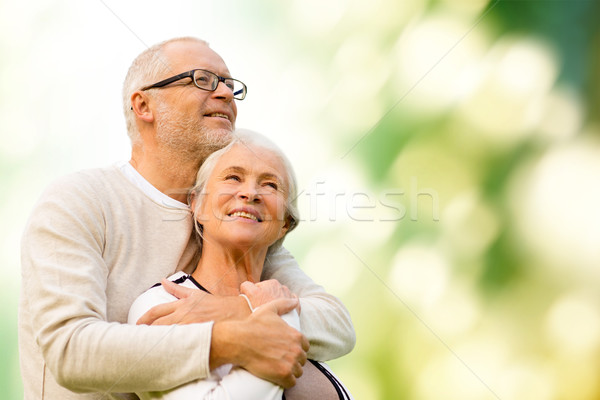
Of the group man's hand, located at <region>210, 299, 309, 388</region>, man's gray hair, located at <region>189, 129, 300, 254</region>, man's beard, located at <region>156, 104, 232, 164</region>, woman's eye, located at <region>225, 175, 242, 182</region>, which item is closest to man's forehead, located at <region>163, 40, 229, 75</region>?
man's beard, located at <region>156, 104, 232, 164</region>

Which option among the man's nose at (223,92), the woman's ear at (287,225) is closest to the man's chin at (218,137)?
the man's nose at (223,92)

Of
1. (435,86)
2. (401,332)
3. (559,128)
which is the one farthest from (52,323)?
(559,128)

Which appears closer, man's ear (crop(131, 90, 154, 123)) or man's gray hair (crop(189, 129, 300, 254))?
man's gray hair (crop(189, 129, 300, 254))

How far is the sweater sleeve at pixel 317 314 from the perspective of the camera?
125 cm

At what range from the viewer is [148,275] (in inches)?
51.8

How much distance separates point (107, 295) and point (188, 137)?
1.34 ft

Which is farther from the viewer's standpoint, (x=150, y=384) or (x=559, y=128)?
(x=559, y=128)

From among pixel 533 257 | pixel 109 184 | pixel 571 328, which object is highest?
pixel 533 257

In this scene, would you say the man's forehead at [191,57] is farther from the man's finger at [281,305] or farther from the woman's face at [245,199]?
the man's finger at [281,305]

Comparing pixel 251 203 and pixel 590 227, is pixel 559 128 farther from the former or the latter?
pixel 251 203

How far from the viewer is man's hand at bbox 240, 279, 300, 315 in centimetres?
117

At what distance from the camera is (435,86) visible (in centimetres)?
302

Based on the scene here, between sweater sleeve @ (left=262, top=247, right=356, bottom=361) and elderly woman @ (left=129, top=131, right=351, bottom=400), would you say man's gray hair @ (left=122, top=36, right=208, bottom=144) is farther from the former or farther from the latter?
sweater sleeve @ (left=262, top=247, right=356, bottom=361)

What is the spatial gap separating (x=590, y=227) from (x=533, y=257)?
0.34 meters
